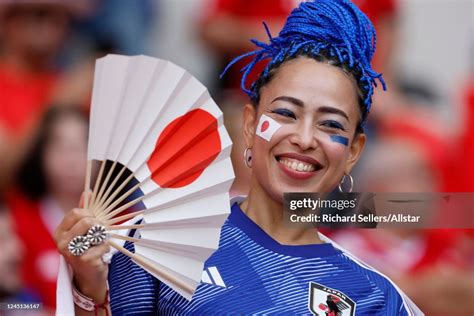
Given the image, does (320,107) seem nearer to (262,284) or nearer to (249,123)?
(249,123)

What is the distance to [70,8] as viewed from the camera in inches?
183

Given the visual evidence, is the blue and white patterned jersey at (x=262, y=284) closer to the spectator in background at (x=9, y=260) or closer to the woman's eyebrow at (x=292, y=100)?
the woman's eyebrow at (x=292, y=100)

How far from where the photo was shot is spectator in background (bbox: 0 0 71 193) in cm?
446

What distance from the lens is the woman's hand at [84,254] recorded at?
247cm

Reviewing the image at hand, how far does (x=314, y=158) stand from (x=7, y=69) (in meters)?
2.19

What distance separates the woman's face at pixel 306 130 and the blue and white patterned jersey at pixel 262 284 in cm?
17

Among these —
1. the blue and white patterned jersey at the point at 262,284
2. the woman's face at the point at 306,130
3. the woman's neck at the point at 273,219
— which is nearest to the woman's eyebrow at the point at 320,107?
the woman's face at the point at 306,130

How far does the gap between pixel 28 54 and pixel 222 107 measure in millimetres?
950

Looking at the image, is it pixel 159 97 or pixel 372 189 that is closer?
pixel 159 97

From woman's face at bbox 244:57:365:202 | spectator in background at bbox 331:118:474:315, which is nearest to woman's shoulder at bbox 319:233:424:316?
woman's face at bbox 244:57:365:202

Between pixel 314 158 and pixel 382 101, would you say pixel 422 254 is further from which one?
pixel 314 158

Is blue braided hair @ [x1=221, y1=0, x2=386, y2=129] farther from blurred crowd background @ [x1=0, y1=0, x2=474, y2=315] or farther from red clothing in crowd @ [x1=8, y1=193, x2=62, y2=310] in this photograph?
red clothing in crowd @ [x1=8, y1=193, x2=62, y2=310]

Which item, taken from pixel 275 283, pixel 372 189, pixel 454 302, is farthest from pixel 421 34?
pixel 275 283

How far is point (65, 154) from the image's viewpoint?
4.35 m
